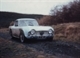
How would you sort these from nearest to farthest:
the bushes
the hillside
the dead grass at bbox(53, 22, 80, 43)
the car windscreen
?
the car windscreen, the dead grass at bbox(53, 22, 80, 43), the bushes, the hillside

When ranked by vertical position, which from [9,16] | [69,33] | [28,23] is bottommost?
[9,16]

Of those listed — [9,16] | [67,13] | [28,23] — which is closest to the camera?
[28,23]

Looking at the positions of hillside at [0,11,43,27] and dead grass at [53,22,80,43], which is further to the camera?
hillside at [0,11,43,27]

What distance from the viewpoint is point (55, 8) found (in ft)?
74.7

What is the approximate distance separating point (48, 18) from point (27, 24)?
1076cm

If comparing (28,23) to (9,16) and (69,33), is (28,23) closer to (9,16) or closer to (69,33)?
(69,33)

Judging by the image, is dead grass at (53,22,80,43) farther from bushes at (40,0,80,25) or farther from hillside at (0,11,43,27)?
hillside at (0,11,43,27)

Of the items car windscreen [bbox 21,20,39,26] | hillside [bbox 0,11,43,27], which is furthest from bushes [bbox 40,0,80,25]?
hillside [bbox 0,11,43,27]

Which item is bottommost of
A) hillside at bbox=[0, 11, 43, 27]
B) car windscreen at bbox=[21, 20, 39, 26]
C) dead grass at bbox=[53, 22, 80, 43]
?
hillside at bbox=[0, 11, 43, 27]

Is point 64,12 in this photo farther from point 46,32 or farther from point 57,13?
point 46,32

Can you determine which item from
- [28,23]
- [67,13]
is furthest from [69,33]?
[67,13]

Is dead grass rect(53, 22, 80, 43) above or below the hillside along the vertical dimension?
above

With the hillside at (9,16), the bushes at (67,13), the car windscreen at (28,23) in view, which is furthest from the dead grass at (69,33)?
the hillside at (9,16)

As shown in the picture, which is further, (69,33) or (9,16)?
(9,16)
